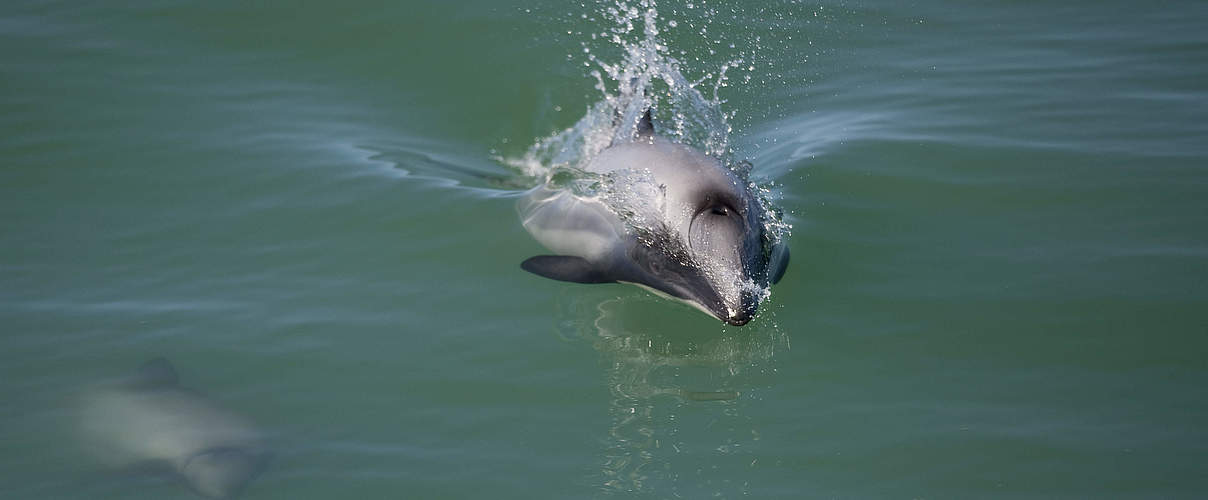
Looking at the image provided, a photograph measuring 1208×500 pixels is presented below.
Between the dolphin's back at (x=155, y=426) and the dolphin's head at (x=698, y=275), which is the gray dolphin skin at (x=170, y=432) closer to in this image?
the dolphin's back at (x=155, y=426)

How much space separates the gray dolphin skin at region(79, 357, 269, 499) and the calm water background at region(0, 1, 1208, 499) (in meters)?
0.12

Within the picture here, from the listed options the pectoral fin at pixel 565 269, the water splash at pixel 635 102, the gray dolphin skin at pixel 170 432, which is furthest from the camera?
the water splash at pixel 635 102

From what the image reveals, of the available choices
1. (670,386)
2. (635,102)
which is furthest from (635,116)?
(670,386)

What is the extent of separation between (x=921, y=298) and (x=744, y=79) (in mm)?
4709

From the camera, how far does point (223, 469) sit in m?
5.47

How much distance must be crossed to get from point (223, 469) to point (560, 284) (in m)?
2.49

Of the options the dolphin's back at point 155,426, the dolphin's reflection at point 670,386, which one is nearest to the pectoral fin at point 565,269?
the dolphin's reflection at point 670,386

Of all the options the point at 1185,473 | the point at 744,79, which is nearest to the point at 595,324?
the point at 1185,473

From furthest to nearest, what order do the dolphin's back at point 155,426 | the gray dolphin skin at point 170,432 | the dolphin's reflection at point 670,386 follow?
the dolphin's back at point 155,426 → the gray dolphin skin at point 170,432 → the dolphin's reflection at point 670,386

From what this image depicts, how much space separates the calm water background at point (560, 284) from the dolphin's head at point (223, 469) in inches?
5.9

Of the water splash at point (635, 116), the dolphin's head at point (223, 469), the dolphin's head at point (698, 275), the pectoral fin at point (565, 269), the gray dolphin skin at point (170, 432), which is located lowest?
the dolphin's head at point (223, 469)

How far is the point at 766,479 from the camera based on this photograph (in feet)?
17.2

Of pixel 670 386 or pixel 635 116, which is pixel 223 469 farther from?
pixel 635 116

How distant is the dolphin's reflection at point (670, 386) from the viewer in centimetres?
532
